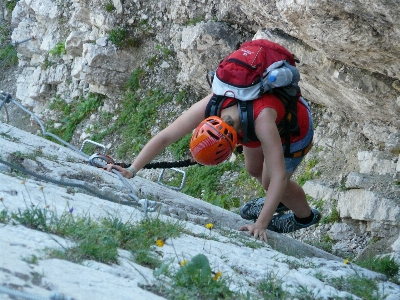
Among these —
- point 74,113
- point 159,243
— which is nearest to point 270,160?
point 159,243

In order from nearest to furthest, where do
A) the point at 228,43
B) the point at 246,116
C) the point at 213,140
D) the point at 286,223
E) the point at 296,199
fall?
the point at 213,140
the point at 246,116
the point at 296,199
the point at 286,223
the point at 228,43

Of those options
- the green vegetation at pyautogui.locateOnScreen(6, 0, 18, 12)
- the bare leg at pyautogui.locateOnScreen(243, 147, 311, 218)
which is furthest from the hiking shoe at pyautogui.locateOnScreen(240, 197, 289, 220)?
the green vegetation at pyautogui.locateOnScreen(6, 0, 18, 12)

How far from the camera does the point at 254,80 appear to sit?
495 centimetres

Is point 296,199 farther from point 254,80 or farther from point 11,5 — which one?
point 11,5

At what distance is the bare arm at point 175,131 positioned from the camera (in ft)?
17.1

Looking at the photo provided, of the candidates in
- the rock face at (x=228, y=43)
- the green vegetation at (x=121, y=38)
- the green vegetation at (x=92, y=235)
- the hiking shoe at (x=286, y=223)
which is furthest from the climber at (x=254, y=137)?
the green vegetation at (x=121, y=38)

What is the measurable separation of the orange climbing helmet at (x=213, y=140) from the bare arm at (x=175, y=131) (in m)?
0.39

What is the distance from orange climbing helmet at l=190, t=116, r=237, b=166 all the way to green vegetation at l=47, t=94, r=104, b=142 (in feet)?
35.0

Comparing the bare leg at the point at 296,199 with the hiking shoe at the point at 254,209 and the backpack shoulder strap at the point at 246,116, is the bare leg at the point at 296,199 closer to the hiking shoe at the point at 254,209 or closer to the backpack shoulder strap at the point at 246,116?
the hiking shoe at the point at 254,209

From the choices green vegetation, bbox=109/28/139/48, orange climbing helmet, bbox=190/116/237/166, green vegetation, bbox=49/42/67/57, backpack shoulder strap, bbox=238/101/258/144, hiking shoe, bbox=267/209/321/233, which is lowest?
hiking shoe, bbox=267/209/321/233

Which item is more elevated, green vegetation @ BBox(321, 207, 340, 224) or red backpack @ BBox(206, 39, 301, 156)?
red backpack @ BBox(206, 39, 301, 156)

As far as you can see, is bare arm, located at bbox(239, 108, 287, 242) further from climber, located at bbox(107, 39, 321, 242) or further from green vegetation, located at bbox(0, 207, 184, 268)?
green vegetation, located at bbox(0, 207, 184, 268)

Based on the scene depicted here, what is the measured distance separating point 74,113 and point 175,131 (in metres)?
10.7

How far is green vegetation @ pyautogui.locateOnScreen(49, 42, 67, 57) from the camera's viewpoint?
16625mm
